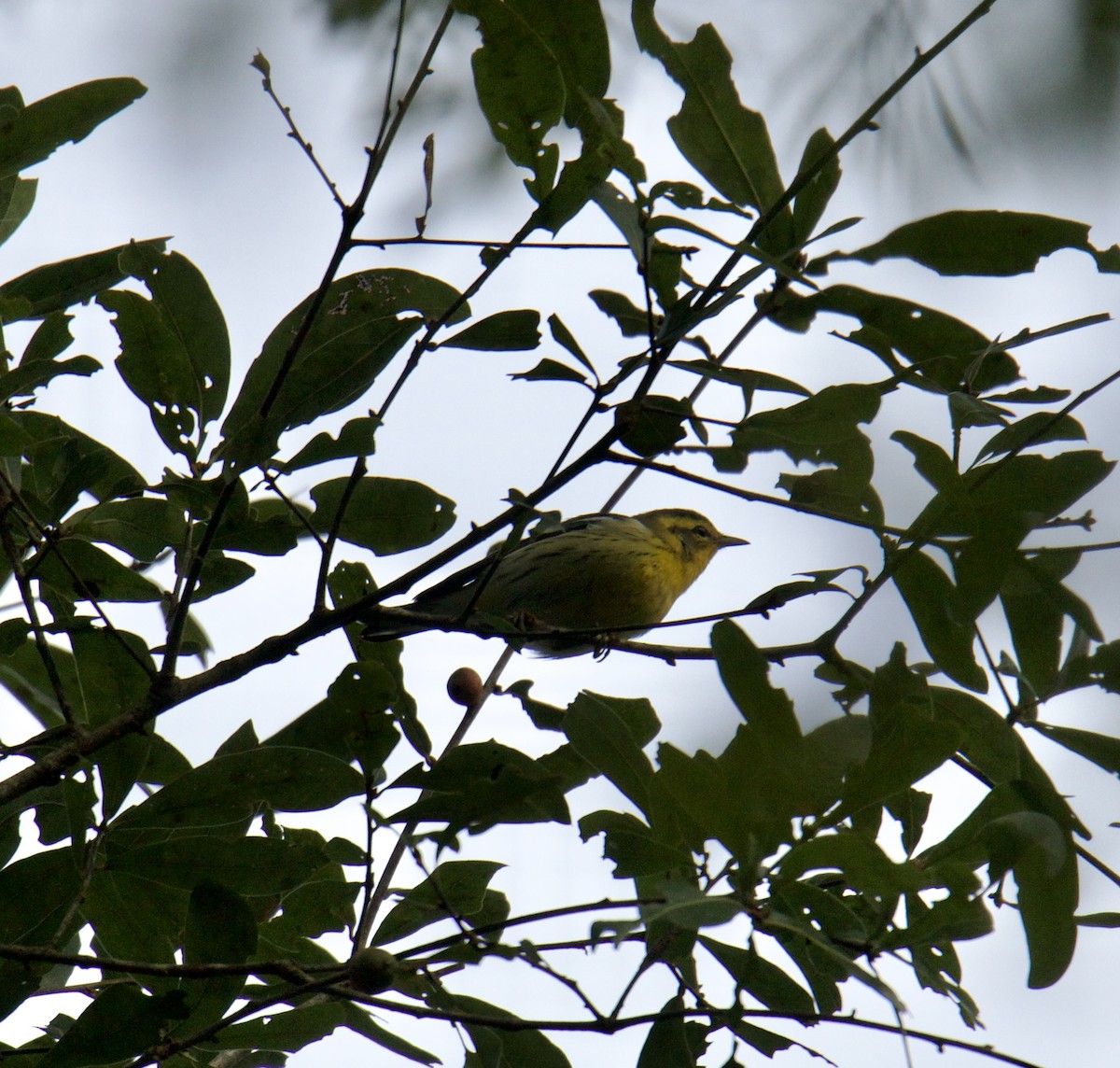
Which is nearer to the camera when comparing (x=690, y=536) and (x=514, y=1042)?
(x=514, y=1042)

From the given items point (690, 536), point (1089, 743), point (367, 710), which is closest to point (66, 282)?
point (367, 710)

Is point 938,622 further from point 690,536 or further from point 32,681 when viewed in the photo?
point 690,536

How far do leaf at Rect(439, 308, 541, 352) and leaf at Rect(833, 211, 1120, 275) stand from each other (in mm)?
522

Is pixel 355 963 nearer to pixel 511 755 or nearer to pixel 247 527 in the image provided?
pixel 511 755

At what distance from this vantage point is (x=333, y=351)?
183 cm

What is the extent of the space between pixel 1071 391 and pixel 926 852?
2.43 ft

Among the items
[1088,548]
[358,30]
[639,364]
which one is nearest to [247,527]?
[639,364]

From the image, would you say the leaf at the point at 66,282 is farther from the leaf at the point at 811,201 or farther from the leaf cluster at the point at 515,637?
the leaf at the point at 811,201

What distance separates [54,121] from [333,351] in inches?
22.0

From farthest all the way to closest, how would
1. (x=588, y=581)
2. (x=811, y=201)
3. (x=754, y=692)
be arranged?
(x=588, y=581)
(x=811, y=201)
(x=754, y=692)

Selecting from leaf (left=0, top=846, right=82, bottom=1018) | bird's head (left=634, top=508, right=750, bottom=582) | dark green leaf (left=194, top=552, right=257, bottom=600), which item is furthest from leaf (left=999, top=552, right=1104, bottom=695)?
bird's head (left=634, top=508, right=750, bottom=582)

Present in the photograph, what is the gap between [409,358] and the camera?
1.74m

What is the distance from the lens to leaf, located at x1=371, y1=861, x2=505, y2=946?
1799mm

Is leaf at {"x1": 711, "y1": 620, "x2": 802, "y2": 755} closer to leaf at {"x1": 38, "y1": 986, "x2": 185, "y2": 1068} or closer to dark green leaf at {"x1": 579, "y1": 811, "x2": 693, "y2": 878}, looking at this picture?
dark green leaf at {"x1": 579, "y1": 811, "x2": 693, "y2": 878}
